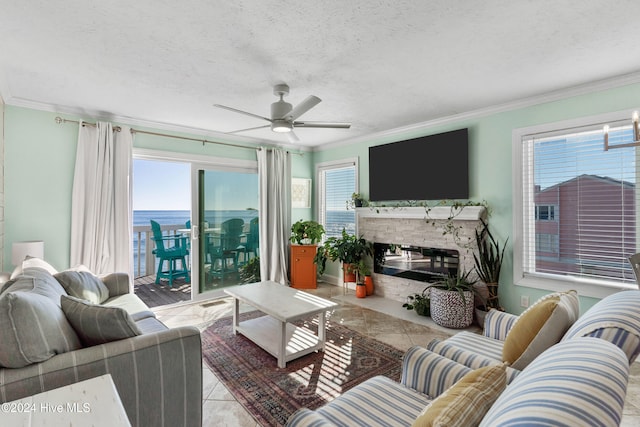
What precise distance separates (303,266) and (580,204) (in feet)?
11.9

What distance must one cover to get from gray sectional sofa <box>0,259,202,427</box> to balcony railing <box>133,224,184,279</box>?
4.18 meters

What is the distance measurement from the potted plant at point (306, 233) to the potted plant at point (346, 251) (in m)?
→ 0.25

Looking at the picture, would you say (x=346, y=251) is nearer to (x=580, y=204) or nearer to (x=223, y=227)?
(x=223, y=227)

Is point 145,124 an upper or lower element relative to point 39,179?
upper

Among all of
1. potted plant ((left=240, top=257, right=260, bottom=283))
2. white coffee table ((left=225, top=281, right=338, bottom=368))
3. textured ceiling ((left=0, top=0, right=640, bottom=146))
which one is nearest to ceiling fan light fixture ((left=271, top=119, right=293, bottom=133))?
textured ceiling ((left=0, top=0, right=640, bottom=146))

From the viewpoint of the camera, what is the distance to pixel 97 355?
4.46 ft

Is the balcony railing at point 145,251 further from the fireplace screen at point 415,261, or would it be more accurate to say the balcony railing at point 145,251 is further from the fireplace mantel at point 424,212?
the fireplace screen at point 415,261

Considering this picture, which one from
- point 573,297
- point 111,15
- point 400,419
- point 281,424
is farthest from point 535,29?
point 281,424

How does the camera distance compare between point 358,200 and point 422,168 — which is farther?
point 358,200

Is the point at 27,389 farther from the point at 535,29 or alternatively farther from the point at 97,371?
the point at 535,29

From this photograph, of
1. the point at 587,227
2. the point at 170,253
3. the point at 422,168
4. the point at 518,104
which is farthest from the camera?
the point at 170,253

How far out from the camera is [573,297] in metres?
1.70

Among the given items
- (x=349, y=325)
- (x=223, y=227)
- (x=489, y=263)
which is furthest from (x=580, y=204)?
(x=223, y=227)

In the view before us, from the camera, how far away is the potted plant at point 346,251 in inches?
182
